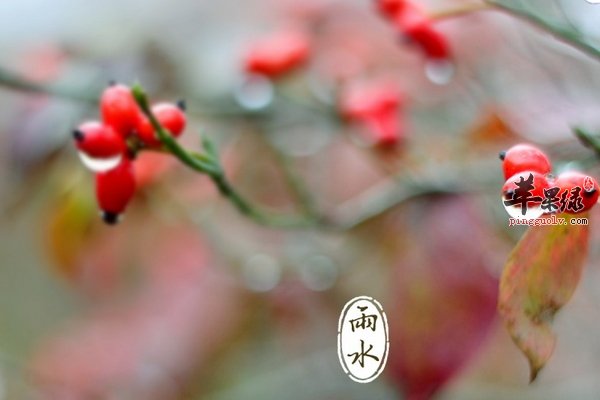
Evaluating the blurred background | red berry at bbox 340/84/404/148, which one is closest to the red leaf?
the blurred background

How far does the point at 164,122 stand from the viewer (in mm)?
484

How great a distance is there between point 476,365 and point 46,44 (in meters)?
0.69

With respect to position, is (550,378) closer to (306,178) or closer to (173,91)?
(306,178)

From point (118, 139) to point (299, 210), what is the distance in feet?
1.58

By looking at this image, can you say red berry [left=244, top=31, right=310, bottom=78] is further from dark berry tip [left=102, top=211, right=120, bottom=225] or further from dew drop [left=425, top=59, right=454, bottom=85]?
dark berry tip [left=102, top=211, right=120, bottom=225]

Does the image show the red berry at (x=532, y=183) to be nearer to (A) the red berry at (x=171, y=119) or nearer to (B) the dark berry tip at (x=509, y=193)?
(B) the dark berry tip at (x=509, y=193)

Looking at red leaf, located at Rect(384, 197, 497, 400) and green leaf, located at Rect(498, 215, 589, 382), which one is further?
red leaf, located at Rect(384, 197, 497, 400)

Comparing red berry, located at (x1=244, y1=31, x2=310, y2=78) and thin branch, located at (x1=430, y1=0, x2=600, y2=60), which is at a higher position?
red berry, located at (x1=244, y1=31, x2=310, y2=78)

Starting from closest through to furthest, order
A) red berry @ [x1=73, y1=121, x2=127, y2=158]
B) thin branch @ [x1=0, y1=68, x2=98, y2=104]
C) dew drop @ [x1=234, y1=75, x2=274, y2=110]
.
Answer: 1. red berry @ [x1=73, y1=121, x2=127, y2=158]
2. thin branch @ [x1=0, y1=68, x2=98, y2=104]
3. dew drop @ [x1=234, y1=75, x2=274, y2=110]

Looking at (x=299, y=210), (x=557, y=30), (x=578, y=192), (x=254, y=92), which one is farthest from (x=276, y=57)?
(x=578, y=192)

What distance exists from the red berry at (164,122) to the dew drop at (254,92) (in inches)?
16.0

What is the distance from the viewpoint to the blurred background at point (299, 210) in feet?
2.20

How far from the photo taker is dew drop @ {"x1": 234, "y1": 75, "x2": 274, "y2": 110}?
906 mm

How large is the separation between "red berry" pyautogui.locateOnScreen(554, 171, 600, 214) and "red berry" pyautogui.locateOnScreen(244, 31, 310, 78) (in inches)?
23.2
